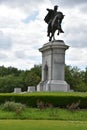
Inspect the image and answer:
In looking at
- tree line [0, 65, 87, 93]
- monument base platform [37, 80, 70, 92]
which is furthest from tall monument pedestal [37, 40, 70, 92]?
tree line [0, 65, 87, 93]

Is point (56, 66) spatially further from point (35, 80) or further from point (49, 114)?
point (35, 80)

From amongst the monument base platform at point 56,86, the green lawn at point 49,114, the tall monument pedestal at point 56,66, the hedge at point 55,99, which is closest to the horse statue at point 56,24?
the tall monument pedestal at point 56,66

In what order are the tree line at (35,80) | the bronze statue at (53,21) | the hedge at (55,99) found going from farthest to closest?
the tree line at (35,80), the bronze statue at (53,21), the hedge at (55,99)

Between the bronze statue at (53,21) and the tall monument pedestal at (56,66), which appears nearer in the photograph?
the tall monument pedestal at (56,66)

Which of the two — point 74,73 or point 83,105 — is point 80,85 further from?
point 83,105

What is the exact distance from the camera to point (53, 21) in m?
40.7

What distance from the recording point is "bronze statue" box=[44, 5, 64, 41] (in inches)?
1597

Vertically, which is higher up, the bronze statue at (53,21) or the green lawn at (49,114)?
the bronze statue at (53,21)

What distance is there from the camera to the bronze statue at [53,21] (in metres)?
40.6

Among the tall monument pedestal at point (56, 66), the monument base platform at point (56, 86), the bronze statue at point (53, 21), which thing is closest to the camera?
the monument base platform at point (56, 86)

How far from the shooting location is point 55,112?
26.6m

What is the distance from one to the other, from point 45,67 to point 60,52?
2702mm

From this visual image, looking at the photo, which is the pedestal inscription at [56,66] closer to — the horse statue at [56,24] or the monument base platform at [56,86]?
the monument base platform at [56,86]

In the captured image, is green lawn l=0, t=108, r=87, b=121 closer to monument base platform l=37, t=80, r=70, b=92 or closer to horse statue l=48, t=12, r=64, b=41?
monument base platform l=37, t=80, r=70, b=92
